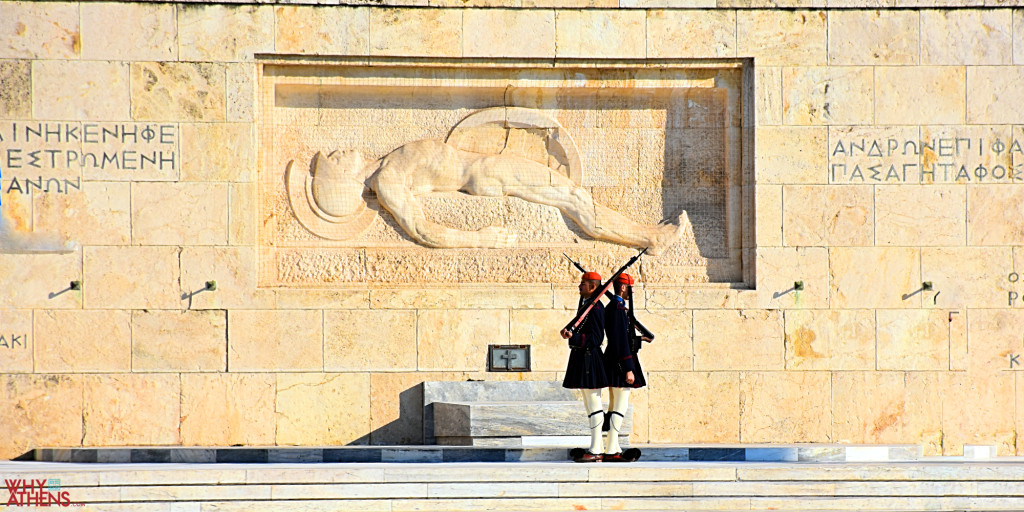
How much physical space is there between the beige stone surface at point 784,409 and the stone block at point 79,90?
20.4 feet

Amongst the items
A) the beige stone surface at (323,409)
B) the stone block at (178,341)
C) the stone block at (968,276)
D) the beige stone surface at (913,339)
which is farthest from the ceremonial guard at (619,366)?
the stone block at (178,341)

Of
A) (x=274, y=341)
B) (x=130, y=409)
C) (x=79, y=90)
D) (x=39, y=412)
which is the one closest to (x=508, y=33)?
(x=274, y=341)

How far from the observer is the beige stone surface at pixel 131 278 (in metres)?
11.2

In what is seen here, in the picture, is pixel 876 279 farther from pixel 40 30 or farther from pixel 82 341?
pixel 40 30

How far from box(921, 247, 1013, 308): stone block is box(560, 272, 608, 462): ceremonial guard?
3.97 meters

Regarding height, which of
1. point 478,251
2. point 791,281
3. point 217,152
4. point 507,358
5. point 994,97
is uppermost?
point 994,97

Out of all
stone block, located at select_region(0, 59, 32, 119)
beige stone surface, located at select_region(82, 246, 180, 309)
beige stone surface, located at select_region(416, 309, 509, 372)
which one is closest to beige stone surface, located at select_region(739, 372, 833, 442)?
beige stone surface, located at select_region(416, 309, 509, 372)

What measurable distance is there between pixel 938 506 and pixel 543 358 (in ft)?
13.0

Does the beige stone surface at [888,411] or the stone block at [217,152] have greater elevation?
the stone block at [217,152]

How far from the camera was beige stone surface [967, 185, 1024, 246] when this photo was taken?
1162 cm

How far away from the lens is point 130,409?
11164 millimetres

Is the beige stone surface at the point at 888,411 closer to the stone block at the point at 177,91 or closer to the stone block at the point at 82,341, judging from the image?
the stone block at the point at 177,91

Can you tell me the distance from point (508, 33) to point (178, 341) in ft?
13.4

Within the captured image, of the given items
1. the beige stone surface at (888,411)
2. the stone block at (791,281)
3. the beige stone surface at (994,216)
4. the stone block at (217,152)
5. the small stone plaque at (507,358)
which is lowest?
the beige stone surface at (888,411)
